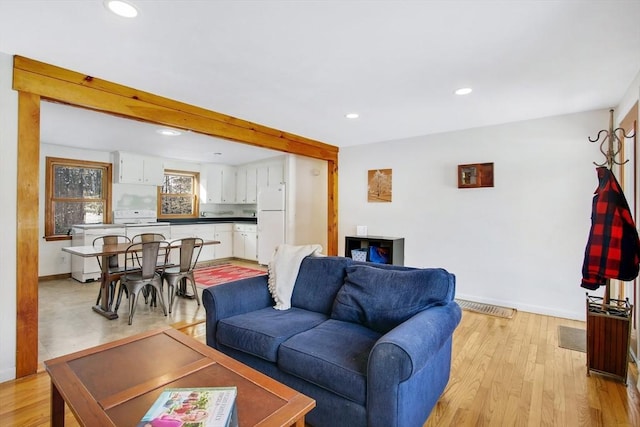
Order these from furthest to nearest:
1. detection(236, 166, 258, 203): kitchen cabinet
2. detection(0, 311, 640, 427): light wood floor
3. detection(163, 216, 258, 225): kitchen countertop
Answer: detection(236, 166, 258, 203): kitchen cabinet
detection(163, 216, 258, 225): kitchen countertop
detection(0, 311, 640, 427): light wood floor

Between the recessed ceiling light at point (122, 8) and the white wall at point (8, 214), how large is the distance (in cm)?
112

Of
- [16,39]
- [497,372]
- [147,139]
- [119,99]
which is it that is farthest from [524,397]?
[147,139]

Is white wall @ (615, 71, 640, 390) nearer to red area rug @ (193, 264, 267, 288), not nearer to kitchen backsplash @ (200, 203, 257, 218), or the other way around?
red area rug @ (193, 264, 267, 288)

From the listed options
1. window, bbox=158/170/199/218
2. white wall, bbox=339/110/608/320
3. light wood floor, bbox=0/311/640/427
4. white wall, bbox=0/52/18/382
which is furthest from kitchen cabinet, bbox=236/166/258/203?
light wood floor, bbox=0/311/640/427

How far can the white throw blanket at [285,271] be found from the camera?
2.45 meters

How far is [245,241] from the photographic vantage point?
277 inches

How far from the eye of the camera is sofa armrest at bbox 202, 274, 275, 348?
2.22 metres

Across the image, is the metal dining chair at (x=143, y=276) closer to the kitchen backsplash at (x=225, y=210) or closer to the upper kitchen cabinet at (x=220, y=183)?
the upper kitchen cabinet at (x=220, y=183)

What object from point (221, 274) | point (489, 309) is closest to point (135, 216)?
point (221, 274)

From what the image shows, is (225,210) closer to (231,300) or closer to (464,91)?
(231,300)

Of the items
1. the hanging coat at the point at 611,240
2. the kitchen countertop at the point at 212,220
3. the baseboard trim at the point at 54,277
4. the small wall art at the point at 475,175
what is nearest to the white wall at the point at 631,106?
the hanging coat at the point at 611,240

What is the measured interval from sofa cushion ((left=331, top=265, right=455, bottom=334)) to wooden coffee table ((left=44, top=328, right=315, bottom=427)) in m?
0.86

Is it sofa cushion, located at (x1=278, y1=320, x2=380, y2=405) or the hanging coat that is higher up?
the hanging coat

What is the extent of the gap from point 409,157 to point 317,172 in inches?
71.9
